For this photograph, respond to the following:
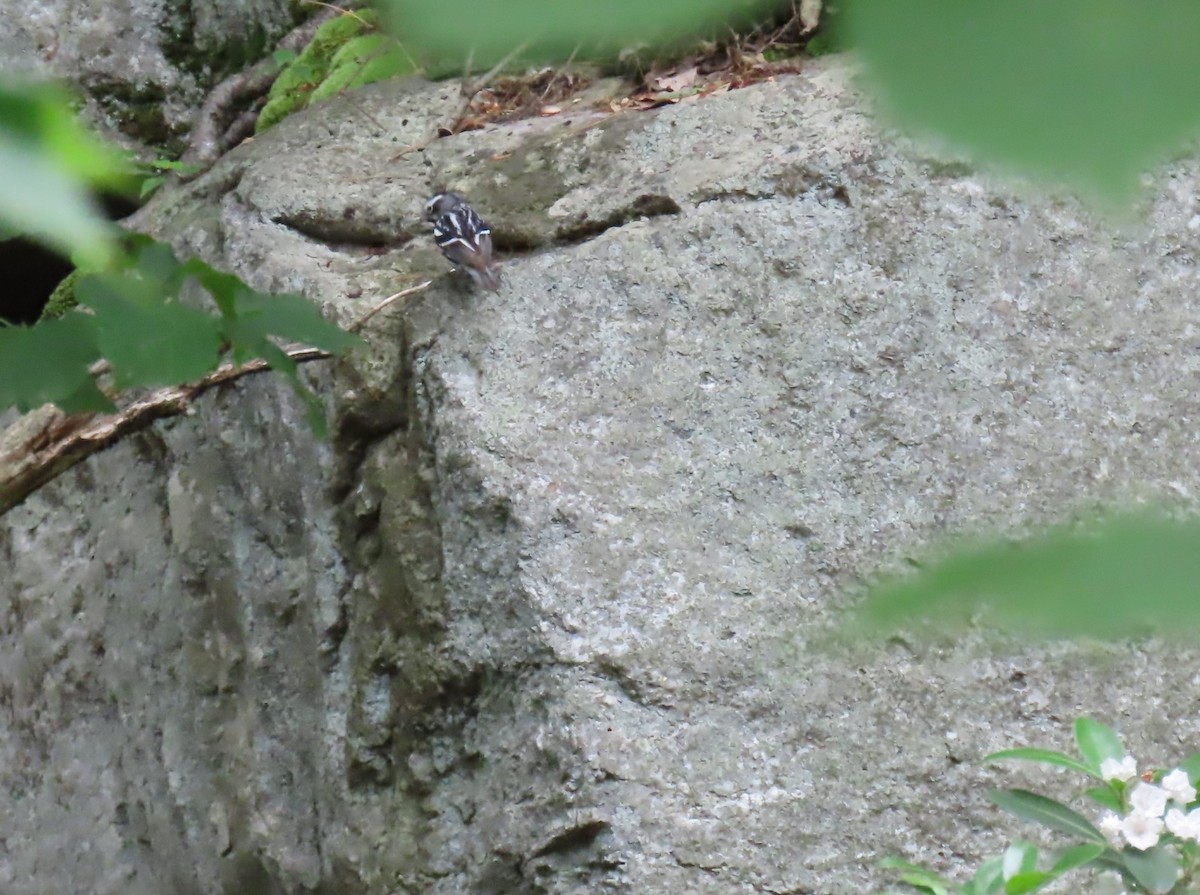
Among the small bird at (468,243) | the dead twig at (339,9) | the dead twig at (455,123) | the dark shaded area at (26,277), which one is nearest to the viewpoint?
the small bird at (468,243)

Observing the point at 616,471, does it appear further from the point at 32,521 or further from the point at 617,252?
the point at 32,521

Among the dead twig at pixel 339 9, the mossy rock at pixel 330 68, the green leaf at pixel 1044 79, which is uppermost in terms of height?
the green leaf at pixel 1044 79

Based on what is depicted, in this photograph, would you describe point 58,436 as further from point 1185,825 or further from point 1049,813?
point 1185,825

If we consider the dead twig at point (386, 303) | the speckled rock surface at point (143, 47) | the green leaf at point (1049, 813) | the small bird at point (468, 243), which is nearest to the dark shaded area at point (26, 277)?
the speckled rock surface at point (143, 47)

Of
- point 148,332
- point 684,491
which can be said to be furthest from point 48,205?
point 684,491

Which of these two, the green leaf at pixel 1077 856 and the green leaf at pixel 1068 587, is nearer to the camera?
the green leaf at pixel 1068 587

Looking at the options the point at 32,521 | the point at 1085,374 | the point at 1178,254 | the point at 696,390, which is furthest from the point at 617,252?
the point at 32,521

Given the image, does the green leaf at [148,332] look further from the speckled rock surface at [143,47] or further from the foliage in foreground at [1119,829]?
the speckled rock surface at [143,47]
